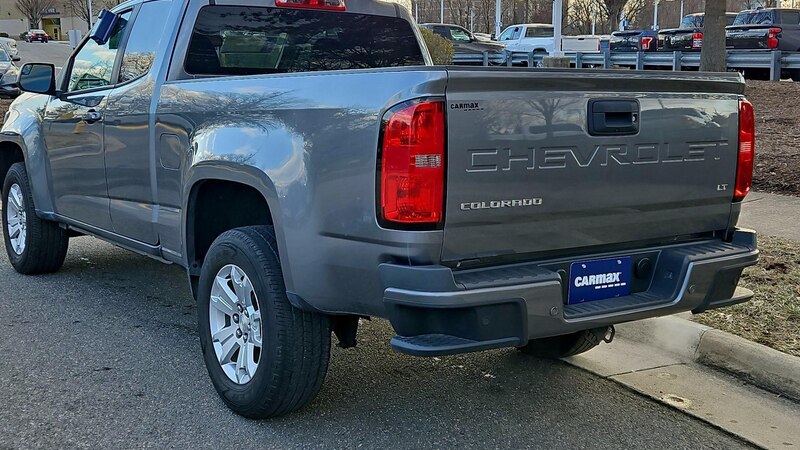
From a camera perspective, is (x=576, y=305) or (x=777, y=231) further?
(x=777, y=231)

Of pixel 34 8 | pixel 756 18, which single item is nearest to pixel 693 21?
pixel 756 18

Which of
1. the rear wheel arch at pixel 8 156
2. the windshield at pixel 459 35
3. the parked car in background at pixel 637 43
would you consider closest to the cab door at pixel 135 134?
the rear wheel arch at pixel 8 156

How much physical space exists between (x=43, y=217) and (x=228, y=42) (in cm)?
221

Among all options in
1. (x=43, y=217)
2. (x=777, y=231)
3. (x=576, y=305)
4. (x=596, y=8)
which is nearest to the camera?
(x=576, y=305)

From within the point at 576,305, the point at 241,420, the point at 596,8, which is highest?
the point at 596,8

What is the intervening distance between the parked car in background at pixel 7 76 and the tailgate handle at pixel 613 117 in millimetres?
15210

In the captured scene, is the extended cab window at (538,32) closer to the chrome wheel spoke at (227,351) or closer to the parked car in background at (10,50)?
the parked car in background at (10,50)

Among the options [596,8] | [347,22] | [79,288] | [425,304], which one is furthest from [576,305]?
[596,8]

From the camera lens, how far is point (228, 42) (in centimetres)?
488

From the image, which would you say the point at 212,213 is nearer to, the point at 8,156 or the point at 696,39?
the point at 8,156

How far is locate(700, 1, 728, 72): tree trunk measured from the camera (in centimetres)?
1159

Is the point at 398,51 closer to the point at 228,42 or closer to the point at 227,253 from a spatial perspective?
the point at 228,42

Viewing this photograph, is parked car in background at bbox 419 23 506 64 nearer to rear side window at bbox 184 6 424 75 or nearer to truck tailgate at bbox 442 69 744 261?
rear side window at bbox 184 6 424 75

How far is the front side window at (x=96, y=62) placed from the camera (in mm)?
5375
